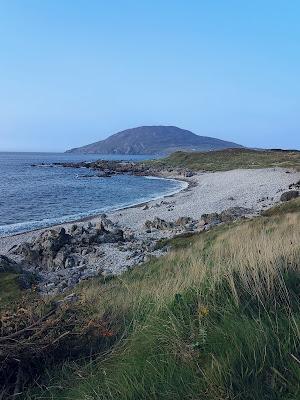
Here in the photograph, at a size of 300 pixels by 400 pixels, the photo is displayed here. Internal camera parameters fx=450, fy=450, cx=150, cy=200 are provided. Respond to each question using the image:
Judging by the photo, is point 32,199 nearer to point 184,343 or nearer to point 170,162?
point 184,343

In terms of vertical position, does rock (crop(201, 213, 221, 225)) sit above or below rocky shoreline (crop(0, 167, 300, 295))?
above

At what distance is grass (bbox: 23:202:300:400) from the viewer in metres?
3.34

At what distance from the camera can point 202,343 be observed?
380 centimetres

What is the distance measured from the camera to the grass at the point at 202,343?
Answer: 3338 millimetres

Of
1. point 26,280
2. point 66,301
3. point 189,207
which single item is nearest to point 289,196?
point 189,207

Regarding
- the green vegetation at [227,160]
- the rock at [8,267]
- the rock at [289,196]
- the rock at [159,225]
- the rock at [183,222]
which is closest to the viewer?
the rock at [8,267]

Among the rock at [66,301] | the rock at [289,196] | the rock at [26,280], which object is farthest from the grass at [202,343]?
the rock at [289,196]

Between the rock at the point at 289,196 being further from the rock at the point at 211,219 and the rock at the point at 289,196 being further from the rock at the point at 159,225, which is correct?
the rock at the point at 159,225

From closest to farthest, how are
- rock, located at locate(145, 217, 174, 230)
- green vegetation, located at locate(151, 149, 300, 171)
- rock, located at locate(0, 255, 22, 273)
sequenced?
rock, located at locate(0, 255, 22, 273) → rock, located at locate(145, 217, 174, 230) → green vegetation, located at locate(151, 149, 300, 171)

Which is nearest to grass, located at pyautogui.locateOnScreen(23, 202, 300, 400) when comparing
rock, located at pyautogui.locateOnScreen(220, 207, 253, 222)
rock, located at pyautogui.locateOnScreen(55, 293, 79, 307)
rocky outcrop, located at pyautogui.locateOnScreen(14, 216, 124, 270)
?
rock, located at pyautogui.locateOnScreen(55, 293, 79, 307)

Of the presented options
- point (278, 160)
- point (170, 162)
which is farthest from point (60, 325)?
point (170, 162)

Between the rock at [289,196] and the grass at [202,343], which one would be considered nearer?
the grass at [202,343]

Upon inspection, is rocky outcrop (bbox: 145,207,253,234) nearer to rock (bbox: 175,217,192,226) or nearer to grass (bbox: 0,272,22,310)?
rock (bbox: 175,217,192,226)

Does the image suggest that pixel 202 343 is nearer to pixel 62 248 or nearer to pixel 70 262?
pixel 70 262
